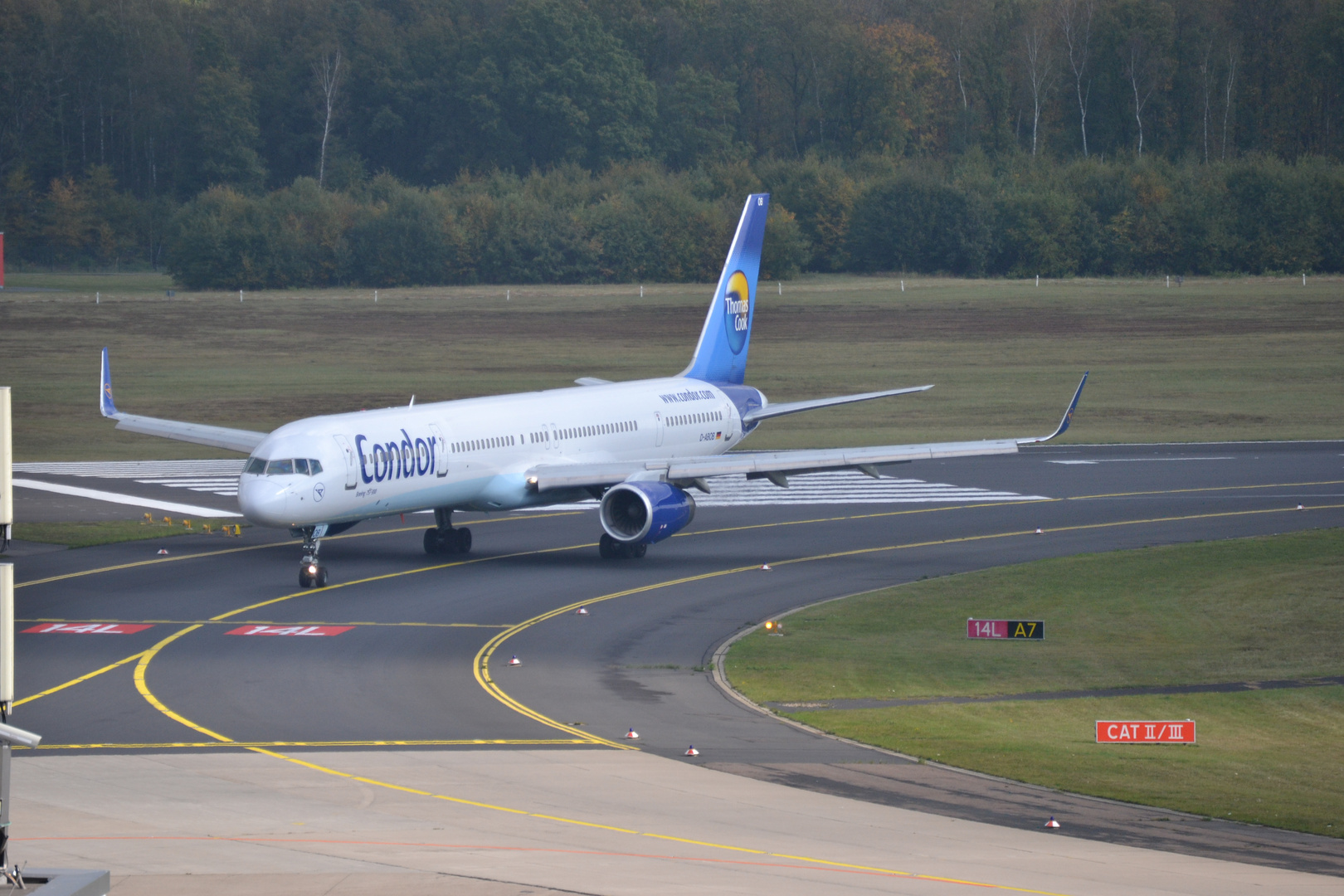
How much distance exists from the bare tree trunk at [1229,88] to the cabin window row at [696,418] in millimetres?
123623

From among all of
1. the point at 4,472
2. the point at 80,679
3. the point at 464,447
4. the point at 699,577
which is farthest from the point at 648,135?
the point at 4,472

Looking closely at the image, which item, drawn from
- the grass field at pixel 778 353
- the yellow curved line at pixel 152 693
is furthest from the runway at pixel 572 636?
the grass field at pixel 778 353

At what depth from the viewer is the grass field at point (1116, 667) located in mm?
24281

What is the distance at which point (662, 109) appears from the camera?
167500 millimetres

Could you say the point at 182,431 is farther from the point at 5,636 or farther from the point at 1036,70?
the point at 1036,70

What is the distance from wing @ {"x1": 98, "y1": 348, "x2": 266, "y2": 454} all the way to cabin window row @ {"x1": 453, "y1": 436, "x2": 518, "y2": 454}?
25.2 feet

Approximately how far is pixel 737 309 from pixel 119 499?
22287mm

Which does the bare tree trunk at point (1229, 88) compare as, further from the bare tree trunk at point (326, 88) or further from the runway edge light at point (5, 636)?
the runway edge light at point (5, 636)

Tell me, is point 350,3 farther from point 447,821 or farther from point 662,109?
point 447,821

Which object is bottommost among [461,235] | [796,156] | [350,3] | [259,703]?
[259,703]

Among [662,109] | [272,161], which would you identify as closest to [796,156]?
[662,109]

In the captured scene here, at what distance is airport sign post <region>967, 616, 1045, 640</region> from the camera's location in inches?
1334

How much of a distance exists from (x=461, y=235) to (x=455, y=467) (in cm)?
9661

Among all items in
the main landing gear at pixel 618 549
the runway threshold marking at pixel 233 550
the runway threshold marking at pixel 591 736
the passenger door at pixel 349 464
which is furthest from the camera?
the main landing gear at pixel 618 549
